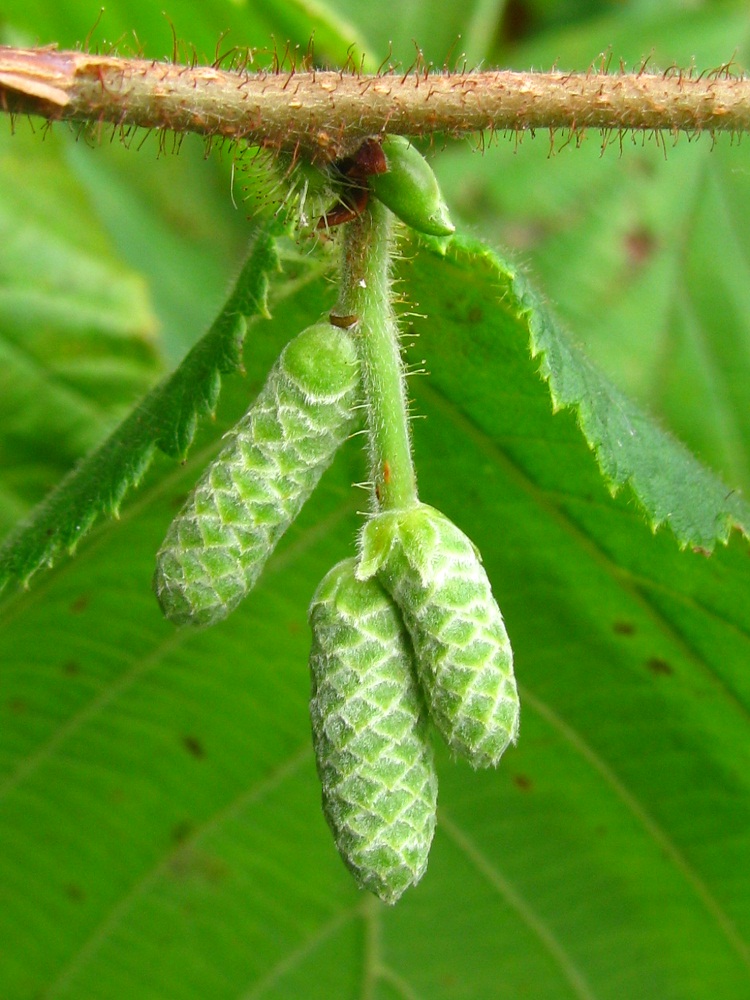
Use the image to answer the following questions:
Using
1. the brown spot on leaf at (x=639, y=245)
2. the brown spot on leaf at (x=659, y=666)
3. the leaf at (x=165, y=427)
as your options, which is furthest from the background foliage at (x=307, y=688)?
the brown spot on leaf at (x=639, y=245)

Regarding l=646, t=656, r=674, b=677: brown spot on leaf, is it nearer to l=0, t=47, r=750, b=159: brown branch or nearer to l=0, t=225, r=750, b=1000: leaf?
l=0, t=225, r=750, b=1000: leaf

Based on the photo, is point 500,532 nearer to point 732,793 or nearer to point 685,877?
point 732,793

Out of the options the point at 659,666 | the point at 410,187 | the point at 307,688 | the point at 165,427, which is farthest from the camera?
the point at 307,688

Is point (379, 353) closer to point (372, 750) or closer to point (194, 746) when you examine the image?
point (372, 750)

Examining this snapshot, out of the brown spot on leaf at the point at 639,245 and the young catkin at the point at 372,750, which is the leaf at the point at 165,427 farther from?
the brown spot on leaf at the point at 639,245

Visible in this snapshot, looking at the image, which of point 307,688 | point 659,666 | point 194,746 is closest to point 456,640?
point 659,666

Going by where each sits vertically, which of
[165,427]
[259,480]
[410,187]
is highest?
[410,187]
